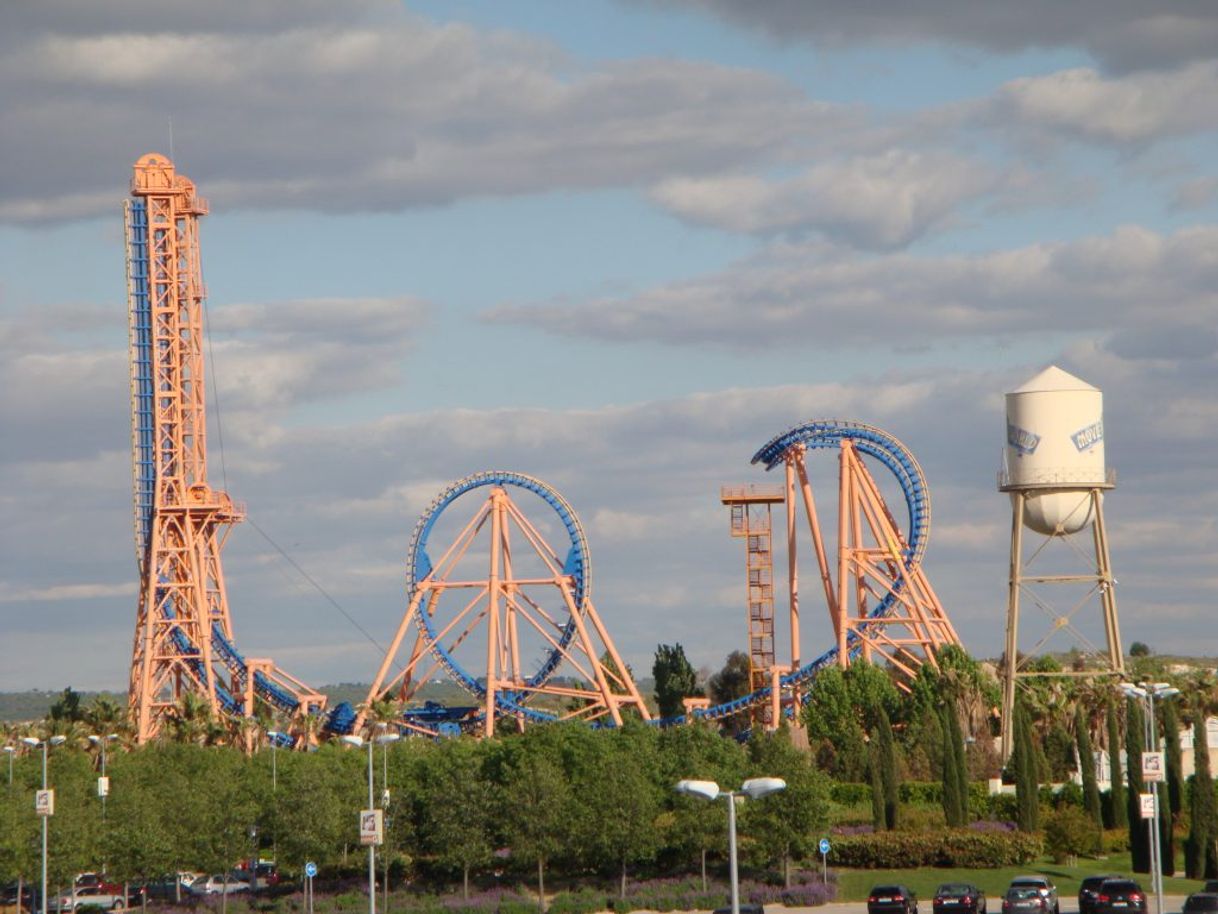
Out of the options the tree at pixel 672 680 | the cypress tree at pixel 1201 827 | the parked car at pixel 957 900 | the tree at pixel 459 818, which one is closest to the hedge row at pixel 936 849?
the cypress tree at pixel 1201 827

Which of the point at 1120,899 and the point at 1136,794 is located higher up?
the point at 1136,794

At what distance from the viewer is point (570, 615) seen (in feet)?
364

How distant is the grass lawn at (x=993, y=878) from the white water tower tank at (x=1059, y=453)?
17.6 metres

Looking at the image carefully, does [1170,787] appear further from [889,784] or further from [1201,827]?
[889,784]

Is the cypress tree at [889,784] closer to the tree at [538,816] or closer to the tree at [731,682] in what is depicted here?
the tree at [538,816]

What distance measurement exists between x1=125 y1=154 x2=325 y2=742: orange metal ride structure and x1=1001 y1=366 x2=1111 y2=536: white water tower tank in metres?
42.4

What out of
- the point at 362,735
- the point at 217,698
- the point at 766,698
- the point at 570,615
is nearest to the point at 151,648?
the point at 217,698

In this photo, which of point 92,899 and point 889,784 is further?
point 92,899

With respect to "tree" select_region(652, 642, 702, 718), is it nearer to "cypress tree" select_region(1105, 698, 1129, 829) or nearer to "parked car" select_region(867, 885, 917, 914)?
"cypress tree" select_region(1105, 698, 1129, 829)

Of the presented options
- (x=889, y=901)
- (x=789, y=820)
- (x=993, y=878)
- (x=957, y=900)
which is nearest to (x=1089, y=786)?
(x=993, y=878)

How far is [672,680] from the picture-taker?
13700 centimetres

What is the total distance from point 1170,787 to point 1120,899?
18.8 m

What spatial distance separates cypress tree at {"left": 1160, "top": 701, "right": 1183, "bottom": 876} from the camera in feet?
237

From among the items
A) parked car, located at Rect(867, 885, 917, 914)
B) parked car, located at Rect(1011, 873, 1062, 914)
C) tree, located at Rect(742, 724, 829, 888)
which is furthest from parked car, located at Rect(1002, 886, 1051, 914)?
tree, located at Rect(742, 724, 829, 888)
